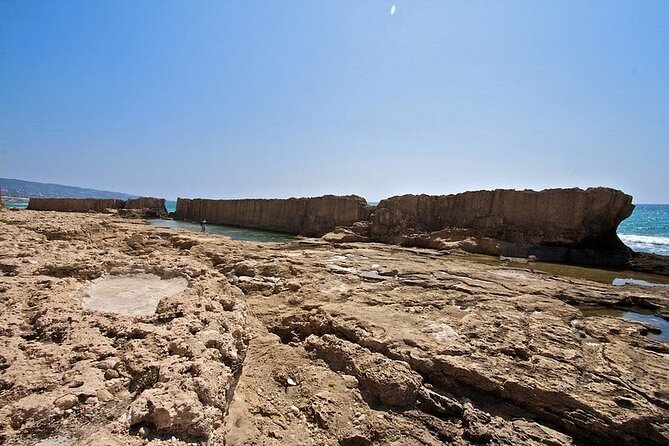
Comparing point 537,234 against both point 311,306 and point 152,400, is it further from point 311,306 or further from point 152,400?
point 152,400

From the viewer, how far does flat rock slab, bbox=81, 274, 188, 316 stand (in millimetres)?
4121

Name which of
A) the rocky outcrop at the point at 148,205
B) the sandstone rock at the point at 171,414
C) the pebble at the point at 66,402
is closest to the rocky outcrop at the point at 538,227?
the sandstone rock at the point at 171,414

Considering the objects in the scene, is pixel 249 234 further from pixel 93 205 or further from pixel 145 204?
pixel 93 205

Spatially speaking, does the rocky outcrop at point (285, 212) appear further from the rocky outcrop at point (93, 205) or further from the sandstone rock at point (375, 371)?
the sandstone rock at point (375, 371)

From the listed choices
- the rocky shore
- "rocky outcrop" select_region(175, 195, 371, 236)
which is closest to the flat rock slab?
the rocky shore

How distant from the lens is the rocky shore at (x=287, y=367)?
2.64 metres

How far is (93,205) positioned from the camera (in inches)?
2034

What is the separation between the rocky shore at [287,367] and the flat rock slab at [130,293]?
4 centimetres

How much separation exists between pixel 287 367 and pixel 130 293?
2.56 meters

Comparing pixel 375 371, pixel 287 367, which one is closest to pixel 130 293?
pixel 287 367

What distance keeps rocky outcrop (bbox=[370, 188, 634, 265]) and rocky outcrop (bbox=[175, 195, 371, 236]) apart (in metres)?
6.03

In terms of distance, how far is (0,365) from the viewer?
106 inches

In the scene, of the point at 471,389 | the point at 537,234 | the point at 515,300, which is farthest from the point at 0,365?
the point at 537,234

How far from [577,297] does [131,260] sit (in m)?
11.4
